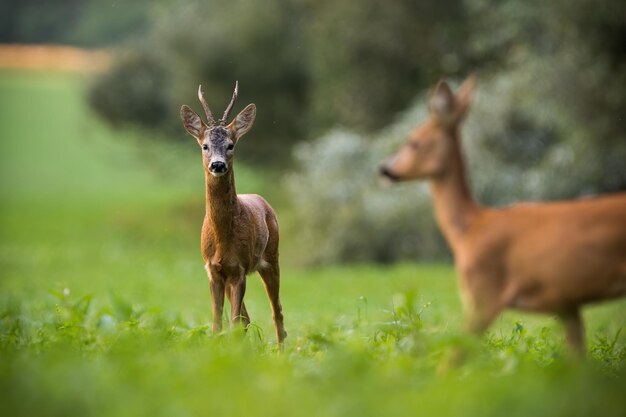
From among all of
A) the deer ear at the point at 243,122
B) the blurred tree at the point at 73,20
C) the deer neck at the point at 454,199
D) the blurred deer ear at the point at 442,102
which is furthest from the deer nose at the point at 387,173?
the blurred tree at the point at 73,20

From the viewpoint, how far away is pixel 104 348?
22.2 feet

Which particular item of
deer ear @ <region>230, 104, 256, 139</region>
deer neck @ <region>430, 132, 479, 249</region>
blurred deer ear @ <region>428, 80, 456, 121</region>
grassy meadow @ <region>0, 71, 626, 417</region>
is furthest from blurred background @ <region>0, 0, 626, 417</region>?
deer ear @ <region>230, 104, 256, 139</region>

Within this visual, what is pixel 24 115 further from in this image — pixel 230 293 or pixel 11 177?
pixel 230 293

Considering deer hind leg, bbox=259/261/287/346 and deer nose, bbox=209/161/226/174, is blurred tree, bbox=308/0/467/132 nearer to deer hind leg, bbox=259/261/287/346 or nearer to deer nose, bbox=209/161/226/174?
deer hind leg, bbox=259/261/287/346

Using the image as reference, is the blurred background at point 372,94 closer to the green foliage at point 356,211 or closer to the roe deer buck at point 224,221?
the green foliage at point 356,211

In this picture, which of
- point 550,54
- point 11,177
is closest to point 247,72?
point 550,54

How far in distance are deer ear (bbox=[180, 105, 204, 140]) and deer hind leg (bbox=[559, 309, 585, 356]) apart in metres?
2.78

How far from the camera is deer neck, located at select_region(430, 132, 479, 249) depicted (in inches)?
249

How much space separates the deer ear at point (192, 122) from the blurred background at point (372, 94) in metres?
11.4

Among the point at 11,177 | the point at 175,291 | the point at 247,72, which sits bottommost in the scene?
the point at 175,291

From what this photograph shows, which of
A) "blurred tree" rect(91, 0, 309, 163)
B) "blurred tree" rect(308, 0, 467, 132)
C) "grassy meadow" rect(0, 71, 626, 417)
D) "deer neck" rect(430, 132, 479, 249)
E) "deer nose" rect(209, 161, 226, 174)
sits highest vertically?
"blurred tree" rect(91, 0, 309, 163)

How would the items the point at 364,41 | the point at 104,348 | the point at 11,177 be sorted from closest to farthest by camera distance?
the point at 104,348, the point at 364,41, the point at 11,177

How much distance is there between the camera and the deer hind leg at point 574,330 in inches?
250

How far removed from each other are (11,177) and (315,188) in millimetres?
30116
